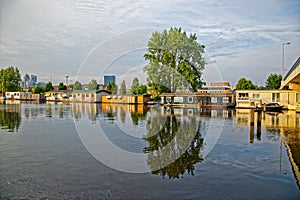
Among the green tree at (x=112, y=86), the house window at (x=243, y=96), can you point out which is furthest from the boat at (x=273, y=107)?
the green tree at (x=112, y=86)

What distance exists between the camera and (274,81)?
72.9 m

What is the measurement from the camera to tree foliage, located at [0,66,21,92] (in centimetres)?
10119

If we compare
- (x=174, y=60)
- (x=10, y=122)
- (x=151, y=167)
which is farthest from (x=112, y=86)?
(x=151, y=167)

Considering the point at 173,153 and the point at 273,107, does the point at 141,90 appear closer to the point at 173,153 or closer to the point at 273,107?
the point at 273,107

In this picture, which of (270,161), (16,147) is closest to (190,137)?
(270,161)

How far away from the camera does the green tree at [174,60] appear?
168ft

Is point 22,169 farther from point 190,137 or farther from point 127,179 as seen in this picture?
point 190,137

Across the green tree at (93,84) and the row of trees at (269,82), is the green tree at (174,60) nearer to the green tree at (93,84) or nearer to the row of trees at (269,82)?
the row of trees at (269,82)

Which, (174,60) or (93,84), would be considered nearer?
(174,60)

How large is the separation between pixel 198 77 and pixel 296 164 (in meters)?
44.3

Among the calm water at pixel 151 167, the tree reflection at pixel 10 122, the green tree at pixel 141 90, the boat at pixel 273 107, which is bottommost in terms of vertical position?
the calm water at pixel 151 167

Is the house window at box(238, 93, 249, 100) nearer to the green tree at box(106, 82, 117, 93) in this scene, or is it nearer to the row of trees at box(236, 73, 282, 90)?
the row of trees at box(236, 73, 282, 90)

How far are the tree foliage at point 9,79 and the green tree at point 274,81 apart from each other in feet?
302

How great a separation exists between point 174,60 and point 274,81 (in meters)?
36.9
